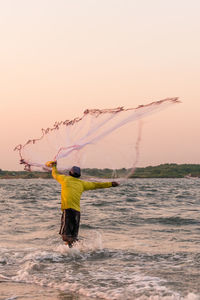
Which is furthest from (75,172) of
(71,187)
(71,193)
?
(71,193)

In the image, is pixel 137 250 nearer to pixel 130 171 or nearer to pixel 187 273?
pixel 187 273

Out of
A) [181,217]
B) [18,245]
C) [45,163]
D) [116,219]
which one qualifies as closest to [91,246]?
[18,245]

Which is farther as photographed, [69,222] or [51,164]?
[69,222]

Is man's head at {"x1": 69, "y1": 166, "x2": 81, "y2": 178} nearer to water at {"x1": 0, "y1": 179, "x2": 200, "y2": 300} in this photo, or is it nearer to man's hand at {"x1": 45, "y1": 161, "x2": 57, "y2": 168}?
man's hand at {"x1": 45, "y1": 161, "x2": 57, "y2": 168}

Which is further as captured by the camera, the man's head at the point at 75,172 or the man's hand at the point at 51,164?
the man's head at the point at 75,172

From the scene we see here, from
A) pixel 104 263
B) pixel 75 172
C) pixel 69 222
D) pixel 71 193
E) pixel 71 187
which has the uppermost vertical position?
pixel 75 172

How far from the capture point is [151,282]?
7.79 metres

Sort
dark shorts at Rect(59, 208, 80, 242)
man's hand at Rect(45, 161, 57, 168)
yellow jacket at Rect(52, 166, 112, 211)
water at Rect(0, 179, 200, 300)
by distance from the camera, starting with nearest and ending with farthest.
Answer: water at Rect(0, 179, 200, 300), man's hand at Rect(45, 161, 57, 168), yellow jacket at Rect(52, 166, 112, 211), dark shorts at Rect(59, 208, 80, 242)

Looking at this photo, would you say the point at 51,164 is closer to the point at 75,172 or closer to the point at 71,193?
the point at 75,172

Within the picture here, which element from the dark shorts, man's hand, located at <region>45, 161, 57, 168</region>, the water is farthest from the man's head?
the water

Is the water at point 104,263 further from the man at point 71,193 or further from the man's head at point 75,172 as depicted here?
the man's head at point 75,172

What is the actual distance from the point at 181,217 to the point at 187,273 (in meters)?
→ 11.4

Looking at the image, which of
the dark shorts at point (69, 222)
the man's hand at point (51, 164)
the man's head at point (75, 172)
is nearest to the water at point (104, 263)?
the dark shorts at point (69, 222)

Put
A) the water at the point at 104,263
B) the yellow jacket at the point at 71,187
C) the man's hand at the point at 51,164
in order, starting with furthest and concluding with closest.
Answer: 1. the yellow jacket at the point at 71,187
2. the man's hand at the point at 51,164
3. the water at the point at 104,263
